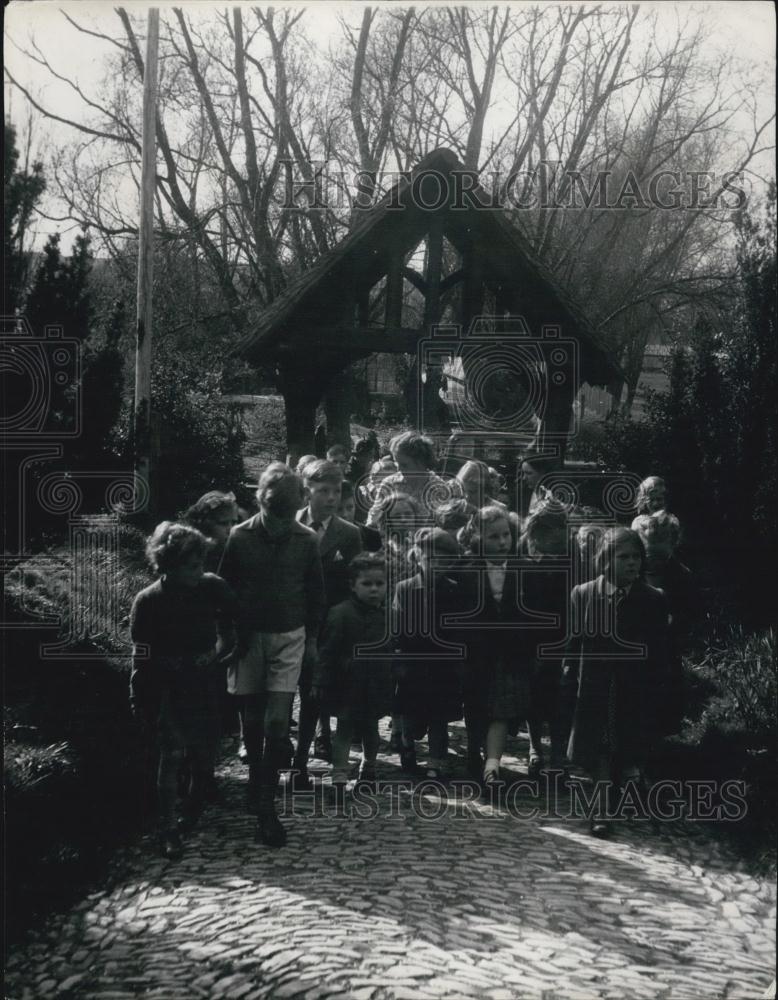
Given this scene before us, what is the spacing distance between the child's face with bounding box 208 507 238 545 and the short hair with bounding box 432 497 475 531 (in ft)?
4.10

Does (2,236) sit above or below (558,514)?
above

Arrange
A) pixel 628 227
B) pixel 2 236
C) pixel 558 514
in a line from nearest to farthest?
pixel 2 236 < pixel 558 514 < pixel 628 227

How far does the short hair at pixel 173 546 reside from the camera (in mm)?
4996

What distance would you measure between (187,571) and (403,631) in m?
1.48

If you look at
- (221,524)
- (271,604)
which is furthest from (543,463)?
(271,604)

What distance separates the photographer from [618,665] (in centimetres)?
554

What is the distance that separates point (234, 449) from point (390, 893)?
9841mm

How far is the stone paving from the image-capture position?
12.7 feet

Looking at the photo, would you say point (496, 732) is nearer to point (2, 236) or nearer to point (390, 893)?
point (390, 893)

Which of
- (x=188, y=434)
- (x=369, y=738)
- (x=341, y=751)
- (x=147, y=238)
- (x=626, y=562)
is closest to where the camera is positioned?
(x=626, y=562)

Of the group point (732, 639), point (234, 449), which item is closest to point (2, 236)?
point (732, 639)

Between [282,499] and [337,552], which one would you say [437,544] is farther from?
[282,499]

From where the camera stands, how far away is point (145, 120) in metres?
10.5

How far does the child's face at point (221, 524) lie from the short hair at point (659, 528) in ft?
7.56
